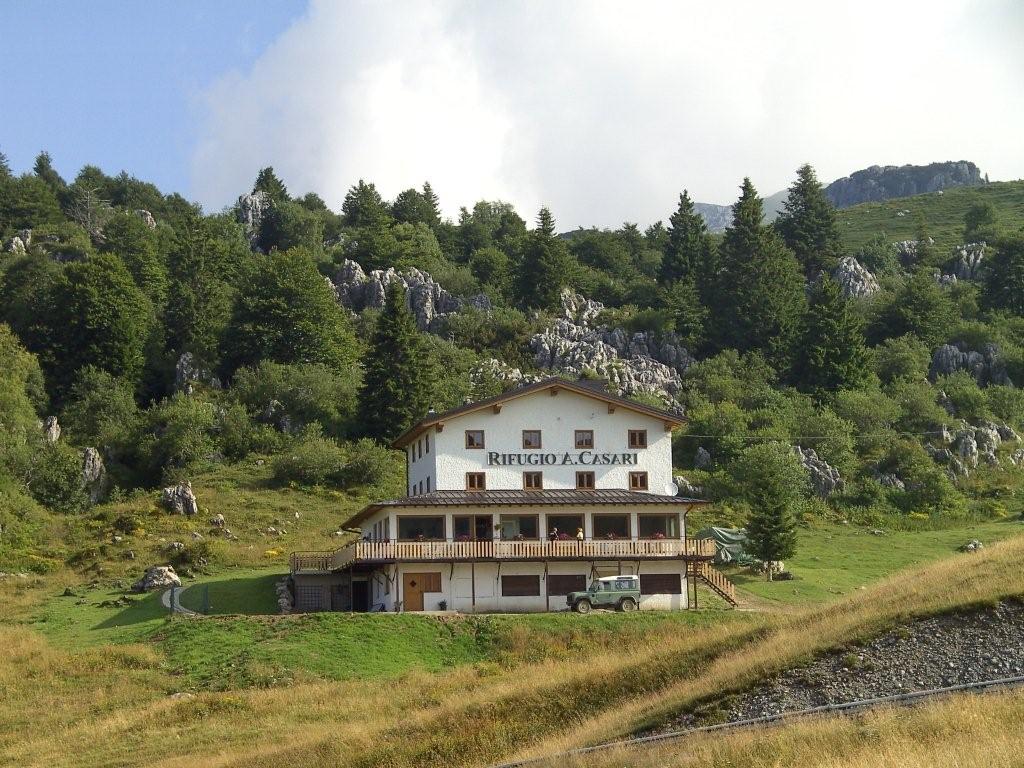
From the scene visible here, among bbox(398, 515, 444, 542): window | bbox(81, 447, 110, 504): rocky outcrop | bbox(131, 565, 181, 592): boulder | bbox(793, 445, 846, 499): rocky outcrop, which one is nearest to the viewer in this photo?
bbox(398, 515, 444, 542): window

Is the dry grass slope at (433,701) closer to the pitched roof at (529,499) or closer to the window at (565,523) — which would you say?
the pitched roof at (529,499)

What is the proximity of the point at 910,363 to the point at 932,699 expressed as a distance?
91.1m

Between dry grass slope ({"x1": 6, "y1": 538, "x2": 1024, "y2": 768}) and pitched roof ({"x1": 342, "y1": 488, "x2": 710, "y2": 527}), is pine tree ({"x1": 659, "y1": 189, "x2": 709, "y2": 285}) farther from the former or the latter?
dry grass slope ({"x1": 6, "y1": 538, "x2": 1024, "y2": 768})

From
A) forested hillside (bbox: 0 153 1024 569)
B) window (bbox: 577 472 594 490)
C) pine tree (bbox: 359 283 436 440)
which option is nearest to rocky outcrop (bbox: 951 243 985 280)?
forested hillside (bbox: 0 153 1024 569)

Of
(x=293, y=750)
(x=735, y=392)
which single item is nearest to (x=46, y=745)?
(x=293, y=750)

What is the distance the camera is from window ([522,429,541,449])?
69875 millimetres

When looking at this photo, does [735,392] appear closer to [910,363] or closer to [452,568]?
[910,363]

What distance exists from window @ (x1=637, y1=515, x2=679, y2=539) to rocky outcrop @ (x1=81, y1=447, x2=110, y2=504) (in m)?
40.0

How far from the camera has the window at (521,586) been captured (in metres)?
63.9

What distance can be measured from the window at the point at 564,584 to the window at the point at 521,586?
0.57 m

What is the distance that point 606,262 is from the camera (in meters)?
164

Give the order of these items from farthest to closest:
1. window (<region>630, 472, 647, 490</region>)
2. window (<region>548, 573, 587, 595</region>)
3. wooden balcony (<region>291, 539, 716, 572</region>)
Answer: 1. window (<region>630, 472, 647, 490</region>)
2. window (<region>548, 573, 587, 595</region>)
3. wooden balcony (<region>291, 539, 716, 572</region>)

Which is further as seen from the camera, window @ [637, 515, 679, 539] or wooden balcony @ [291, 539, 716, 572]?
window @ [637, 515, 679, 539]

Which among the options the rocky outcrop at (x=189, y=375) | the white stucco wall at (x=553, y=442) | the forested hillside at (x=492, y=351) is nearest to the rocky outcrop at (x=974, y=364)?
the forested hillside at (x=492, y=351)
